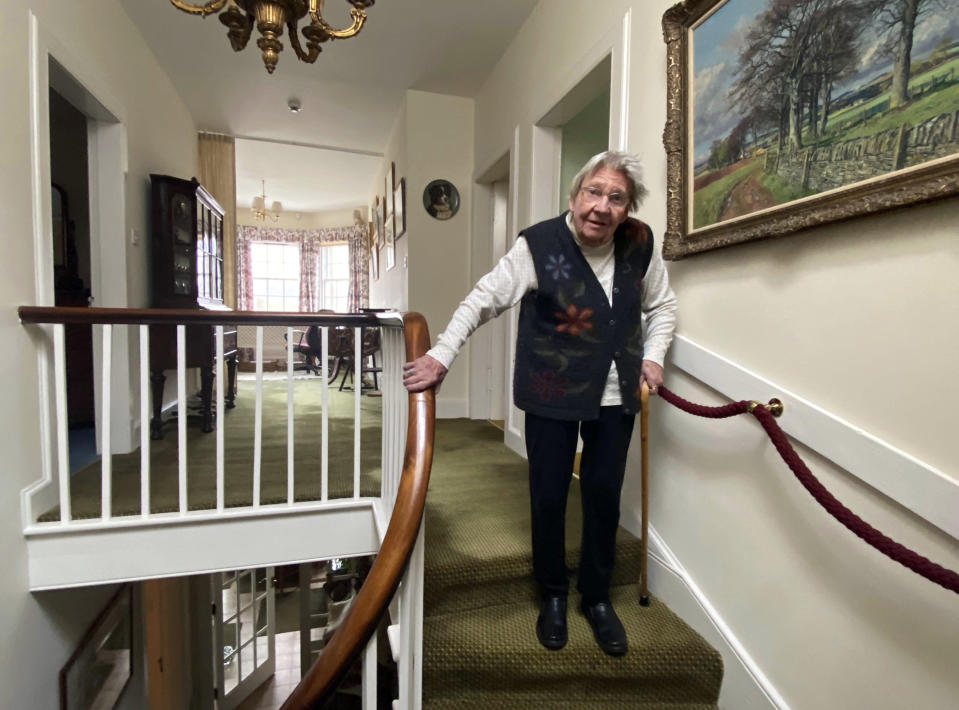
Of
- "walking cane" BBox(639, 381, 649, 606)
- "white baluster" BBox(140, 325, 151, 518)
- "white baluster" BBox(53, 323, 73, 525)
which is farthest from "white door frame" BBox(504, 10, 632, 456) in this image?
"white baluster" BBox(53, 323, 73, 525)

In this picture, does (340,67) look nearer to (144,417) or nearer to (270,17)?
(270,17)

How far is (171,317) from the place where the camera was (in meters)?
1.65

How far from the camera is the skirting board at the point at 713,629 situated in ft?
4.01

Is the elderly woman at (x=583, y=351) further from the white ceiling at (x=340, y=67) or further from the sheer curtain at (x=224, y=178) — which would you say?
the sheer curtain at (x=224, y=178)

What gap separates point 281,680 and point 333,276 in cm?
604

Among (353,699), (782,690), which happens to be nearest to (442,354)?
(782,690)

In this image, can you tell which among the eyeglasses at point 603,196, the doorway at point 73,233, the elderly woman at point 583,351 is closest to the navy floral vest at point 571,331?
the elderly woman at point 583,351

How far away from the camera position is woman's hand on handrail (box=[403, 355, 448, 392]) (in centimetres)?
99

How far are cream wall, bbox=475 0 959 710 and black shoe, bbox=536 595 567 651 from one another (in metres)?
0.46

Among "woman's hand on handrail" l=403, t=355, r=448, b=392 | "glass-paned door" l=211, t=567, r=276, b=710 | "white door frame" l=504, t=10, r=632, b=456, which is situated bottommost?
"glass-paned door" l=211, t=567, r=276, b=710

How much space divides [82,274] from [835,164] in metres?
4.35

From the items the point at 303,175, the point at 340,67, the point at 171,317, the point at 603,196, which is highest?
the point at 303,175

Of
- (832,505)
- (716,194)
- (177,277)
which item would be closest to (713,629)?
(832,505)

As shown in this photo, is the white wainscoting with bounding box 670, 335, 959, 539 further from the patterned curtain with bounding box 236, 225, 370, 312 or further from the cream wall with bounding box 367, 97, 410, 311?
the patterned curtain with bounding box 236, 225, 370, 312
